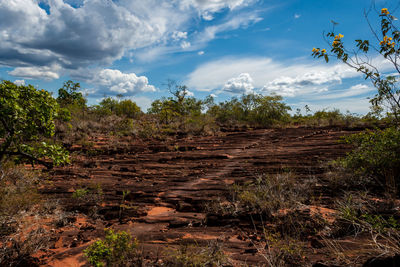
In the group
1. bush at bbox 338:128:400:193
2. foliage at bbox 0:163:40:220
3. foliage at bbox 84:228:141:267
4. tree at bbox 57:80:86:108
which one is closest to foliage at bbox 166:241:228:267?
foliage at bbox 84:228:141:267

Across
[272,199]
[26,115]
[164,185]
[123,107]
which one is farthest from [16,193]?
[123,107]

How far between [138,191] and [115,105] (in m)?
18.8

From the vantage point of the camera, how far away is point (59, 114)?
3764 millimetres

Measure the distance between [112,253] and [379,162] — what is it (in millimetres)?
5108

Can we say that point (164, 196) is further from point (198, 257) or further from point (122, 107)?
point (122, 107)

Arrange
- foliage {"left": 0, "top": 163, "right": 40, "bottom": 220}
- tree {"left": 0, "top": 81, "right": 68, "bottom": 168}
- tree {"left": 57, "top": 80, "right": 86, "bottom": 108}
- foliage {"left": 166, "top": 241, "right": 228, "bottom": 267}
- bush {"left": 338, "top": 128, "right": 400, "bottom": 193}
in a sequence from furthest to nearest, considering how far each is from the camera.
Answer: tree {"left": 57, "top": 80, "right": 86, "bottom": 108} < bush {"left": 338, "top": 128, "right": 400, "bottom": 193} < foliage {"left": 0, "top": 163, "right": 40, "bottom": 220} < tree {"left": 0, "top": 81, "right": 68, "bottom": 168} < foliage {"left": 166, "top": 241, "right": 228, "bottom": 267}

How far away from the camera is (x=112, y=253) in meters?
2.47

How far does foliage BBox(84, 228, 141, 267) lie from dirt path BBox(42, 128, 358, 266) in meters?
0.36

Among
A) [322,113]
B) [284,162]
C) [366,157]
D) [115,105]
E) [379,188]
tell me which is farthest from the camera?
[115,105]

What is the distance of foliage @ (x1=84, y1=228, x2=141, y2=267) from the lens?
2406 mm

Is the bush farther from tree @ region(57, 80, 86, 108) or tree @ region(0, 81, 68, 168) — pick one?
tree @ region(57, 80, 86, 108)

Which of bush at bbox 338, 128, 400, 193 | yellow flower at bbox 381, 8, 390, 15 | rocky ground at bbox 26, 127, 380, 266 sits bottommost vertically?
rocky ground at bbox 26, 127, 380, 266

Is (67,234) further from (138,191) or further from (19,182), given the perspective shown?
(19,182)

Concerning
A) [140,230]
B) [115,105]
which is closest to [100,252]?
[140,230]
